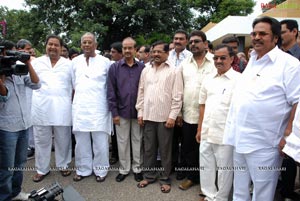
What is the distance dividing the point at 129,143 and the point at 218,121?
157cm

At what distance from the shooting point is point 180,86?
12.1ft

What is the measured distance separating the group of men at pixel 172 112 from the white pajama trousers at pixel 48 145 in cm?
2

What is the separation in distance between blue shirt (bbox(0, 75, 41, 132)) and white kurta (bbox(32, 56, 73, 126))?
0.71 meters

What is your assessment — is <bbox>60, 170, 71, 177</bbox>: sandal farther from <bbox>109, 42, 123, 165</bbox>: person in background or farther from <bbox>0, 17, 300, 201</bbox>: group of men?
<bbox>109, 42, 123, 165</bbox>: person in background

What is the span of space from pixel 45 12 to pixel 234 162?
1818 cm

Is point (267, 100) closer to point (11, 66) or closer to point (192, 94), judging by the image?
point (192, 94)

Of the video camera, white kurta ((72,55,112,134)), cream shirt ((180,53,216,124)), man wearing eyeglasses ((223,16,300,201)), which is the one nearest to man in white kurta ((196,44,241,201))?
cream shirt ((180,53,216,124))

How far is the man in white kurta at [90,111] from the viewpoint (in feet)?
13.1

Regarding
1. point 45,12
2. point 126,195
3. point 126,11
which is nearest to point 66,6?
point 45,12

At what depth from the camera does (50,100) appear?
4043mm

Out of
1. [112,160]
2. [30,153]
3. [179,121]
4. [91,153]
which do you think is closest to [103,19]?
[30,153]

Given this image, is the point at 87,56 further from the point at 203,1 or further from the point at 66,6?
the point at 203,1

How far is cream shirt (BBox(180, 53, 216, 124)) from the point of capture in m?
3.62

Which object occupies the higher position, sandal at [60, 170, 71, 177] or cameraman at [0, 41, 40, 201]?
cameraman at [0, 41, 40, 201]
